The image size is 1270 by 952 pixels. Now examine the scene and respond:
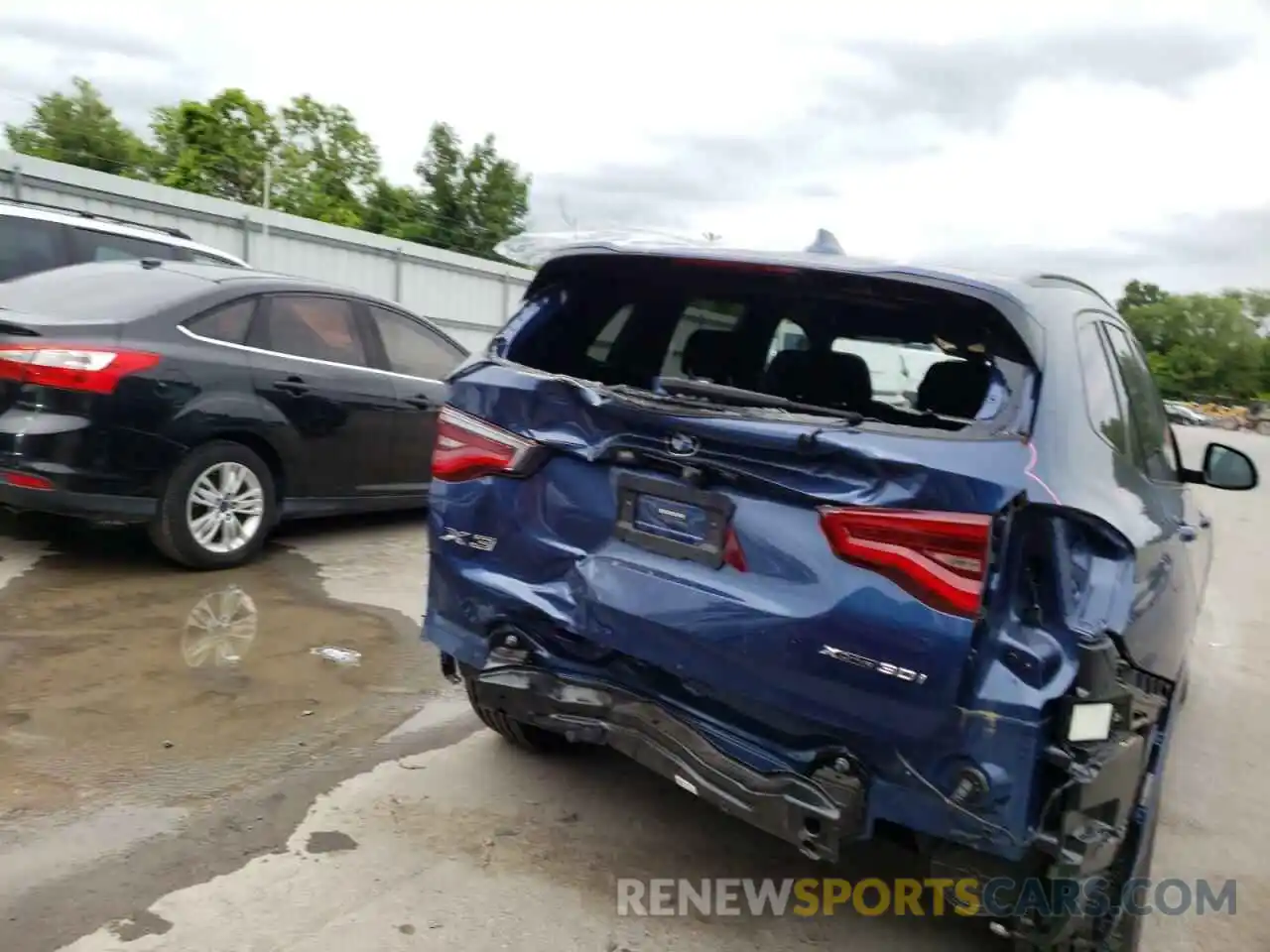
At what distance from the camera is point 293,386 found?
5.98m

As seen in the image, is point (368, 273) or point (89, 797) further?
point (368, 273)

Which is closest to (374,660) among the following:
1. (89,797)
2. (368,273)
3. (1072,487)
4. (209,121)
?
(89,797)

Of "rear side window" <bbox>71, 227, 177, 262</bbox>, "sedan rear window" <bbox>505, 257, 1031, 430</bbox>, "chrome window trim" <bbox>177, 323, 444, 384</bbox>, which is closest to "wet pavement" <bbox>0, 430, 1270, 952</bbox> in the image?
"chrome window trim" <bbox>177, 323, 444, 384</bbox>

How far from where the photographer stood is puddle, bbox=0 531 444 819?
136 inches

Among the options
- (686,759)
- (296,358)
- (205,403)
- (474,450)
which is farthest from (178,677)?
(686,759)

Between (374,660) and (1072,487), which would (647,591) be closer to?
Answer: (1072,487)

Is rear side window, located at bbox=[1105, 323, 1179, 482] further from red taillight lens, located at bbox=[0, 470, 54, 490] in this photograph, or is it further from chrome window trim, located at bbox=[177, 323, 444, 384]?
red taillight lens, located at bbox=[0, 470, 54, 490]

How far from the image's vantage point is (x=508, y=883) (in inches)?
117

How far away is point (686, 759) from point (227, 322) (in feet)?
13.7

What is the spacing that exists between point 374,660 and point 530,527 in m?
1.99

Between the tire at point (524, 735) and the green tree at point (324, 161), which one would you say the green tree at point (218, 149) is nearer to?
the green tree at point (324, 161)

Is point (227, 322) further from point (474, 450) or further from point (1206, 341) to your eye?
point (1206, 341)

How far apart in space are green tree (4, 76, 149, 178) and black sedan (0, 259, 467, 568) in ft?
151

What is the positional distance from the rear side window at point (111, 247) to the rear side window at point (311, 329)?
86.0 inches
